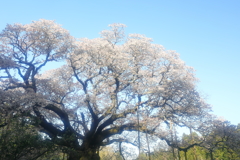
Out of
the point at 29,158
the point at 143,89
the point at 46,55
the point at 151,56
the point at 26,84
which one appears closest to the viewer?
the point at 29,158

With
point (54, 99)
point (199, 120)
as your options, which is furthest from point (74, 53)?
point (199, 120)

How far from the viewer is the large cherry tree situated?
13719 mm

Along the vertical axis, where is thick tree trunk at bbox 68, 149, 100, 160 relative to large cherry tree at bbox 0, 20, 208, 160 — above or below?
below

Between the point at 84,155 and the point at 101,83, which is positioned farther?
the point at 101,83

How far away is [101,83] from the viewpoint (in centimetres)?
1725

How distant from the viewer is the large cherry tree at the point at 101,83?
540 inches

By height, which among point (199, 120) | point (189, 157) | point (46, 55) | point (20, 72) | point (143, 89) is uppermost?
point (46, 55)

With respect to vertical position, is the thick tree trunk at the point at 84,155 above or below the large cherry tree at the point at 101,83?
below

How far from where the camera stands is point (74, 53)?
51.8 feet

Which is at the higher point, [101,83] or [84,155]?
[101,83]

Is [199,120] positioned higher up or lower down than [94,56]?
lower down

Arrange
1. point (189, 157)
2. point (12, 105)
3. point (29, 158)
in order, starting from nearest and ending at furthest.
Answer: point (29, 158), point (12, 105), point (189, 157)

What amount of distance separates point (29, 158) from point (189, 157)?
120ft

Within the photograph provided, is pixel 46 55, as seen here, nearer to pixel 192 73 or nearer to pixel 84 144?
pixel 84 144
